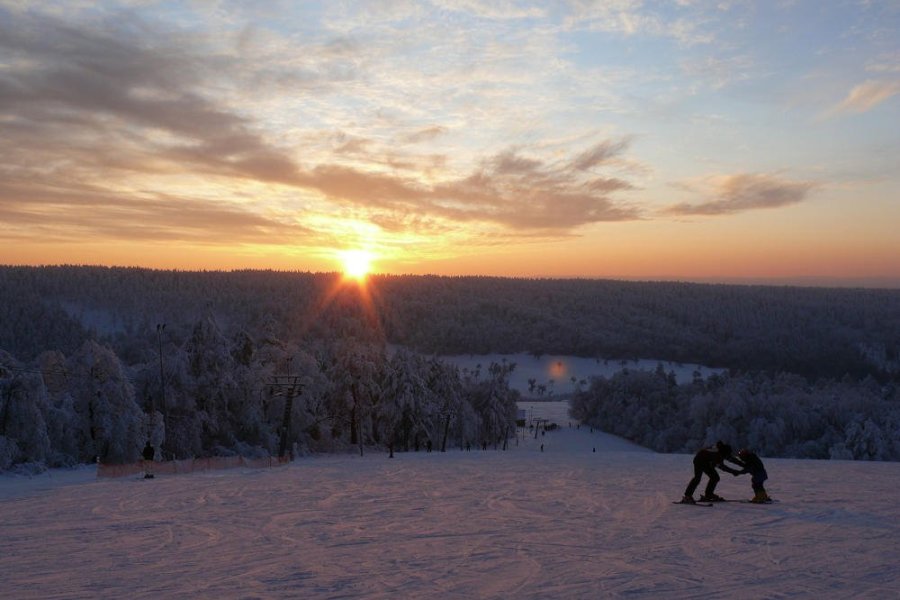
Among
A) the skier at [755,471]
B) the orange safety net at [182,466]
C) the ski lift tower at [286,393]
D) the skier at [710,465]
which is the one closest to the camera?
the skier at [710,465]

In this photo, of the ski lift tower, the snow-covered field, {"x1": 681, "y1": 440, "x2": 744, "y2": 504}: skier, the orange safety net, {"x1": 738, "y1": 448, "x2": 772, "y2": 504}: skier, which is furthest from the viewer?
the ski lift tower

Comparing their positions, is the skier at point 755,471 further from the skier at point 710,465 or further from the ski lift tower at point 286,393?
the ski lift tower at point 286,393

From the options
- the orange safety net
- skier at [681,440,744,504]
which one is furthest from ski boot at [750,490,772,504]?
the orange safety net

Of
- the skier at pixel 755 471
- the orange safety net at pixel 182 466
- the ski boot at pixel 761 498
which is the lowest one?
the orange safety net at pixel 182 466

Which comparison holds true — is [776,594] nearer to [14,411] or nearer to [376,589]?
[376,589]

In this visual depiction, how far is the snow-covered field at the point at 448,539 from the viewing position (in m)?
12.4

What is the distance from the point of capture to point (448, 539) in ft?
53.6

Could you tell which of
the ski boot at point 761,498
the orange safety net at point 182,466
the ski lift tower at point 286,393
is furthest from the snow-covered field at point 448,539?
the ski lift tower at point 286,393

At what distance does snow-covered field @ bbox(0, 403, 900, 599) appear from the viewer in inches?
487

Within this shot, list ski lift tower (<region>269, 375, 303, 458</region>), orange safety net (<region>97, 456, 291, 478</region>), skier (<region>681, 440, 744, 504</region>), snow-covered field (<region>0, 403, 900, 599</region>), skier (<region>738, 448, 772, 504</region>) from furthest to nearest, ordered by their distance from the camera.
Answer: ski lift tower (<region>269, 375, 303, 458</region>), orange safety net (<region>97, 456, 291, 478</region>), skier (<region>738, 448, 772, 504</region>), skier (<region>681, 440, 744, 504</region>), snow-covered field (<region>0, 403, 900, 599</region>)

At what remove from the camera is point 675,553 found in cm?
1488

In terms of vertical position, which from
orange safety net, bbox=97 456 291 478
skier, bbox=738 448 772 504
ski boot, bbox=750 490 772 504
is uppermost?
skier, bbox=738 448 772 504

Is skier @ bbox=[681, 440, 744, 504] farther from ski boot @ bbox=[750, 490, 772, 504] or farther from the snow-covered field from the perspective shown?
ski boot @ bbox=[750, 490, 772, 504]

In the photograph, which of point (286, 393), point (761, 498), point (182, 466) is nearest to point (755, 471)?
point (761, 498)
